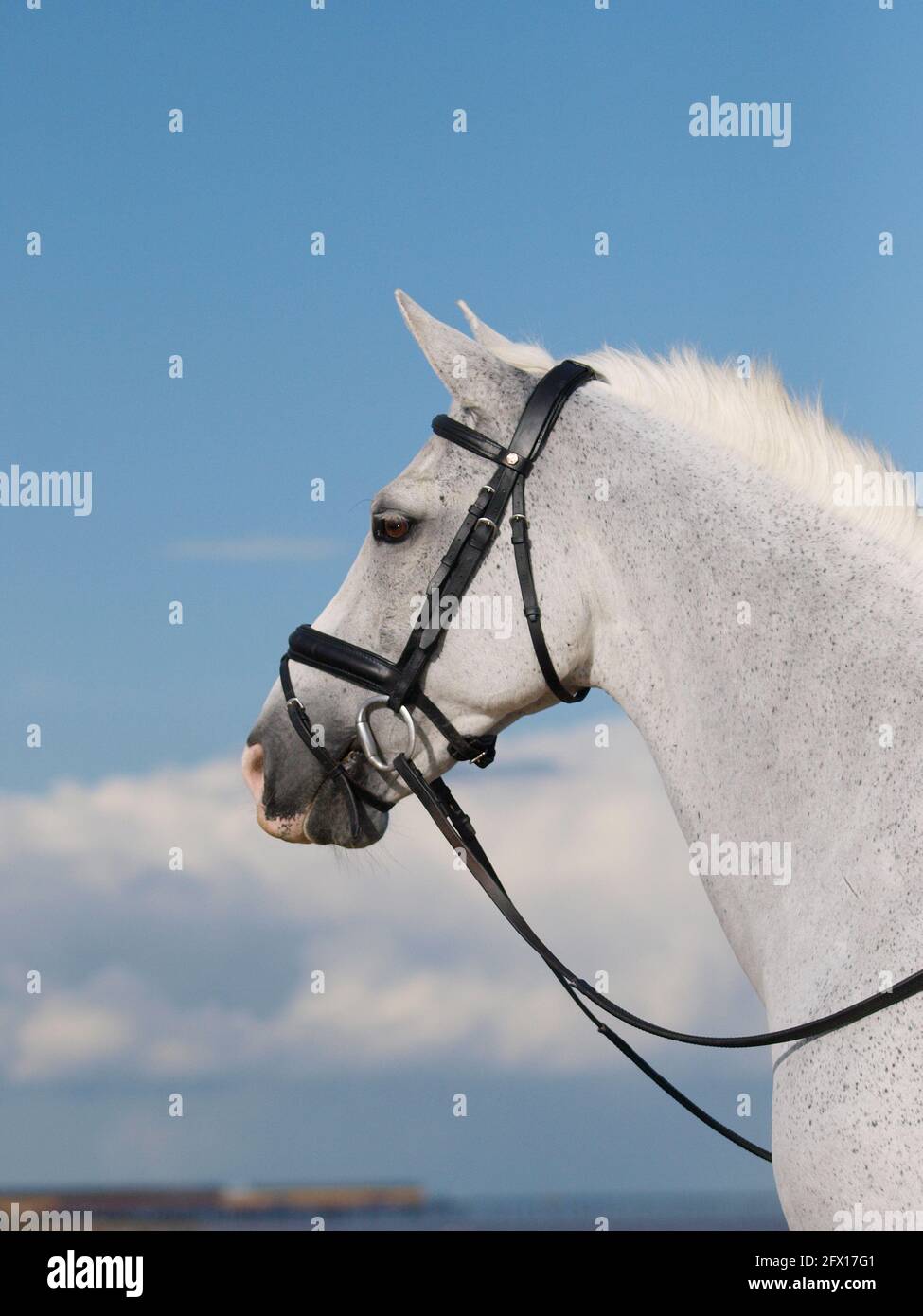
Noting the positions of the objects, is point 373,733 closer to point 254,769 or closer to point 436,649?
point 436,649

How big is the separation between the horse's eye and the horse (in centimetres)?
1

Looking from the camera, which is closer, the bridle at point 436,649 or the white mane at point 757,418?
the white mane at point 757,418

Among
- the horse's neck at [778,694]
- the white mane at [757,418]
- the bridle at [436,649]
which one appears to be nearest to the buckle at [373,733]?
the bridle at [436,649]

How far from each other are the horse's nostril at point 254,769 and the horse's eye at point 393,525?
1.06 metres

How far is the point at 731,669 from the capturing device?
360cm

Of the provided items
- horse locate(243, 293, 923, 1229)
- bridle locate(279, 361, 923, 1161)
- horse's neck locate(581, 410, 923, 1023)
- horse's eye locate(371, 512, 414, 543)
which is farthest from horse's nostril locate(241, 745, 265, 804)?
horse's neck locate(581, 410, 923, 1023)

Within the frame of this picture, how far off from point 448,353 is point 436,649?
1.11 metres

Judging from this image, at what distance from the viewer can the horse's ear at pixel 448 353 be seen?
4.20 m

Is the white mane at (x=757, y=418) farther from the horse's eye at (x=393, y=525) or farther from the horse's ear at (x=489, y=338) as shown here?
the horse's eye at (x=393, y=525)

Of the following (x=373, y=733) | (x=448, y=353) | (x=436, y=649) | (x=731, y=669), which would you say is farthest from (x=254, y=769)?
(x=731, y=669)

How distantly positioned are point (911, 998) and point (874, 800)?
0.56 m

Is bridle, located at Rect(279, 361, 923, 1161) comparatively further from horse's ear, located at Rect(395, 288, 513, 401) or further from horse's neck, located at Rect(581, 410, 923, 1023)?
horse's neck, located at Rect(581, 410, 923, 1023)

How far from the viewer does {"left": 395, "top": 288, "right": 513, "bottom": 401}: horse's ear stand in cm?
420
